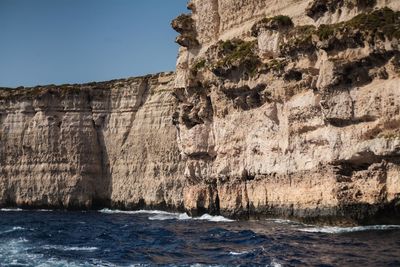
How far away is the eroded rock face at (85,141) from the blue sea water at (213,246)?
29.1m

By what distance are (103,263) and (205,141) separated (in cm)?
2371

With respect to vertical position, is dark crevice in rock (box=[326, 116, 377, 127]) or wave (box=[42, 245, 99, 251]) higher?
dark crevice in rock (box=[326, 116, 377, 127])

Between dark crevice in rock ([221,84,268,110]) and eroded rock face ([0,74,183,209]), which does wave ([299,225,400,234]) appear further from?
eroded rock face ([0,74,183,209])

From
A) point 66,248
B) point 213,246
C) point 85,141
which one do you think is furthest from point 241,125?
point 85,141

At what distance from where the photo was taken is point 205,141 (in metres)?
43.7

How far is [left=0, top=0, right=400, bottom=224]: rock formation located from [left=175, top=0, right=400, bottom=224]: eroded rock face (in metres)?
0.08

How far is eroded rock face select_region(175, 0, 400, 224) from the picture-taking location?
2786 cm

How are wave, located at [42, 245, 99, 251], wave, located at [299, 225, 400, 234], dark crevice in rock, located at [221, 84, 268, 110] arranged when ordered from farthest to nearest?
dark crevice in rock, located at [221, 84, 268, 110], wave, located at [299, 225, 400, 234], wave, located at [42, 245, 99, 251]

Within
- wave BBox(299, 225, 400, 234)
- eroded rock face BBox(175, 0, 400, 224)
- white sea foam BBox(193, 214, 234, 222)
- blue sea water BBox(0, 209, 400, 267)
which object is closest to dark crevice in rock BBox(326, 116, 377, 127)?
eroded rock face BBox(175, 0, 400, 224)

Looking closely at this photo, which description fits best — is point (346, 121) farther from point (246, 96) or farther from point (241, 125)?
point (241, 125)

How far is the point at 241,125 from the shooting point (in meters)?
39.8

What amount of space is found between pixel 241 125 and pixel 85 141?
28.5 metres

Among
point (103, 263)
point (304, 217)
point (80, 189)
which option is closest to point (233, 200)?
point (304, 217)

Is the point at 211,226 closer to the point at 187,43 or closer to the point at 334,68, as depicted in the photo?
the point at 334,68
